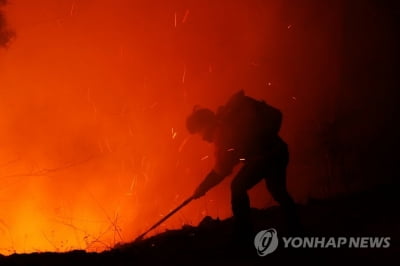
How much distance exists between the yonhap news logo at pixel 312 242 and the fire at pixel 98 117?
3968mm

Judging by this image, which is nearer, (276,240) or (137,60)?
(276,240)

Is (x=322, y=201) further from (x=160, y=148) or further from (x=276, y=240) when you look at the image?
(x=160, y=148)

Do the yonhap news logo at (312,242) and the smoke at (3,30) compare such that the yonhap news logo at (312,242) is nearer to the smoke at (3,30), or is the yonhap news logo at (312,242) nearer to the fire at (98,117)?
the fire at (98,117)

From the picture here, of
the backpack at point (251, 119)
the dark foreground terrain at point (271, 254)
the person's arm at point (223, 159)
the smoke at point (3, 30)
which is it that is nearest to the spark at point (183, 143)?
the smoke at point (3, 30)

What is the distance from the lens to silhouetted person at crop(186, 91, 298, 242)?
5.50 meters

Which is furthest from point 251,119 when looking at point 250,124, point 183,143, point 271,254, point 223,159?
point 183,143

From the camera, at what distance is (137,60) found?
13.6 m

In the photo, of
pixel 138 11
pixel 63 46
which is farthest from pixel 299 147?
pixel 63 46

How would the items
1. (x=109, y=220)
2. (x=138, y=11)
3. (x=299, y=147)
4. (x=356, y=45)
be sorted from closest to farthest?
(x=109, y=220), (x=138, y=11), (x=299, y=147), (x=356, y=45)

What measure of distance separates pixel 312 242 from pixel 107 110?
7.97 metres

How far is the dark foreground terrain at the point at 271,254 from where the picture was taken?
17.1 ft

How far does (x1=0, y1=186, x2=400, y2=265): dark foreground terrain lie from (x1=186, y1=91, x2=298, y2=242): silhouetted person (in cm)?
40

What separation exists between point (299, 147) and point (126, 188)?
27.0ft

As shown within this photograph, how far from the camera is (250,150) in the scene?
5.57m
